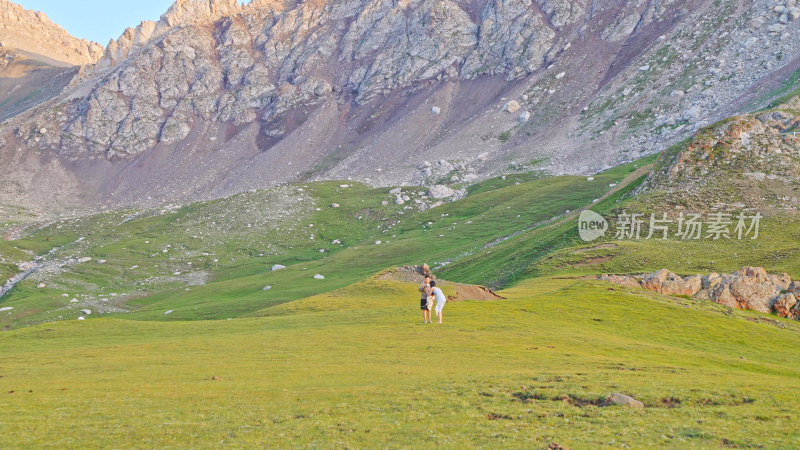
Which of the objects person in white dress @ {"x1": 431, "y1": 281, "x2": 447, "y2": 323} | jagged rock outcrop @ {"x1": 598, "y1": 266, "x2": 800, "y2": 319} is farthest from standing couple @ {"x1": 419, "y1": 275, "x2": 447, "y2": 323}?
jagged rock outcrop @ {"x1": 598, "y1": 266, "x2": 800, "y2": 319}

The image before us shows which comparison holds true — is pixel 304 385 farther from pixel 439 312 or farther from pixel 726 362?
pixel 726 362

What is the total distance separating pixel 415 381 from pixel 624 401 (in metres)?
9.98

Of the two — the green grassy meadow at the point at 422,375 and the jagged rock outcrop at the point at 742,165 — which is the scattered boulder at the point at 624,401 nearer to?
the green grassy meadow at the point at 422,375

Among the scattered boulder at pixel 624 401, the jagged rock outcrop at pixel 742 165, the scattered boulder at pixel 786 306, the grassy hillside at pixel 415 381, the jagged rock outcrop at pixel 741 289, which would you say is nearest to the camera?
the grassy hillside at pixel 415 381

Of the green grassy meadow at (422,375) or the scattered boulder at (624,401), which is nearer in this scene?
the green grassy meadow at (422,375)

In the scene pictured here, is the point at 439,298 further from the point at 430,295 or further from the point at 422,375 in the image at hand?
the point at 422,375

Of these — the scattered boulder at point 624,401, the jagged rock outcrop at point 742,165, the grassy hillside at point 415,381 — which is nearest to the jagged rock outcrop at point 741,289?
the grassy hillside at point 415,381

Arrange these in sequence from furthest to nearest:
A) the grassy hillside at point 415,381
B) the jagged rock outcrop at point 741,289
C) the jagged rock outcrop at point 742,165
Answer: the jagged rock outcrop at point 742,165 → the jagged rock outcrop at point 741,289 → the grassy hillside at point 415,381

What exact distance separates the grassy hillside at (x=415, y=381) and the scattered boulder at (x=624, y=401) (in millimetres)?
568

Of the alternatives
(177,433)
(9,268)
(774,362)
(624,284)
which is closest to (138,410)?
(177,433)

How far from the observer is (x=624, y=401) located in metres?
26.7

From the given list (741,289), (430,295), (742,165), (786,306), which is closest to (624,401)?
(430,295)

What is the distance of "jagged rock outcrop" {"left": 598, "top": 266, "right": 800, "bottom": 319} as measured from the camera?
69875 mm

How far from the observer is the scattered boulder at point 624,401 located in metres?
26.4
